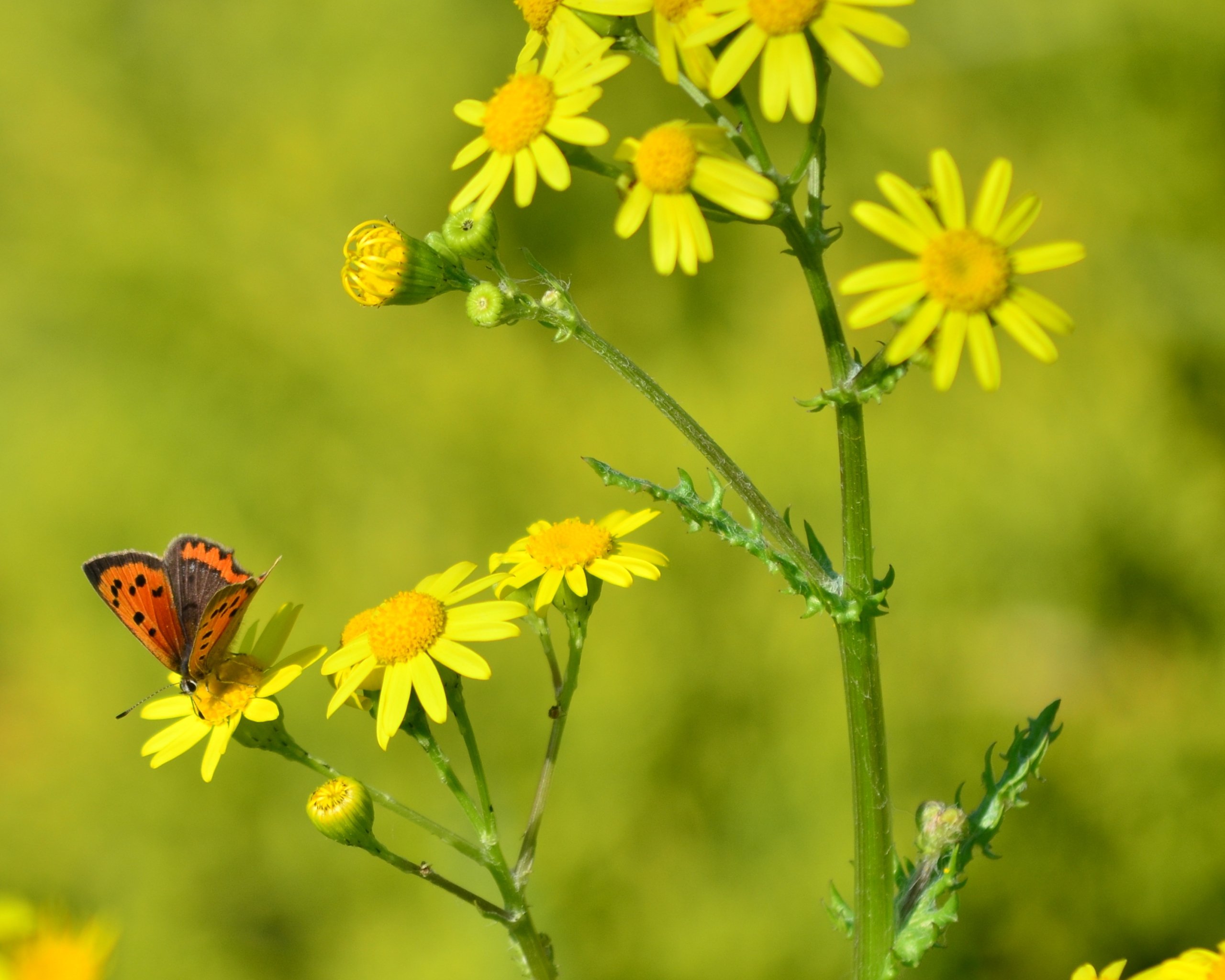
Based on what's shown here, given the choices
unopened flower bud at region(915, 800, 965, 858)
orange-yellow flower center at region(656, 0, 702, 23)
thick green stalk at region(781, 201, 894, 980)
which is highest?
orange-yellow flower center at region(656, 0, 702, 23)

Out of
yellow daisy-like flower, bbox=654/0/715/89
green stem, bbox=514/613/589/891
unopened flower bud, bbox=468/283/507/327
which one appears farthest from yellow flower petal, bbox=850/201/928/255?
green stem, bbox=514/613/589/891

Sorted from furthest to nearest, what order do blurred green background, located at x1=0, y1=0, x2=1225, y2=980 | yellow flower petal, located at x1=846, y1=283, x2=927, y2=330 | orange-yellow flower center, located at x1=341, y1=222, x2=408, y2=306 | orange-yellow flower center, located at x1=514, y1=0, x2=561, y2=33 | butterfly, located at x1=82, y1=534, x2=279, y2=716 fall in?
1. blurred green background, located at x1=0, y1=0, x2=1225, y2=980
2. butterfly, located at x1=82, y1=534, x2=279, y2=716
3. orange-yellow flower center, located at x1=341, y1=222, x2=408, y2=306
4. orange-yellow flower center, located at x1=514, y1=0, x2=561, y2=33
5. yellow flower petal, located at x1=846, y1=283, x2=927, y2=330

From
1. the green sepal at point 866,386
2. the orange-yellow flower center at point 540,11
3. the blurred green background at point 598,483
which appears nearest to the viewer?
the green sepal at point 866,386

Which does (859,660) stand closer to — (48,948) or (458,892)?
(458,892)

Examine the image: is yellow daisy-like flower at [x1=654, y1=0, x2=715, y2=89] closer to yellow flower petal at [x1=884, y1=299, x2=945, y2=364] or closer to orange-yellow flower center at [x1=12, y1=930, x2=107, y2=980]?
yellow flower petal at [x1=884, y1=299, x2=945, y2=364]

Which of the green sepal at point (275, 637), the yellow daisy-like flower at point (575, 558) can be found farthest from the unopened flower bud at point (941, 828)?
the green sepal at point (275, 637)

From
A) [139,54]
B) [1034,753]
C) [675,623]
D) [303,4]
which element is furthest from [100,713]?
[1034,753]

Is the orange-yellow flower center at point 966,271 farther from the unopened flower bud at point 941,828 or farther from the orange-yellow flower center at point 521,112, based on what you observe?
the unopened flower bud at point 941,828

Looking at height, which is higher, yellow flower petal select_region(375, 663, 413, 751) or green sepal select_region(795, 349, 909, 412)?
green sepal select_region(795, 349, 909, 412)
